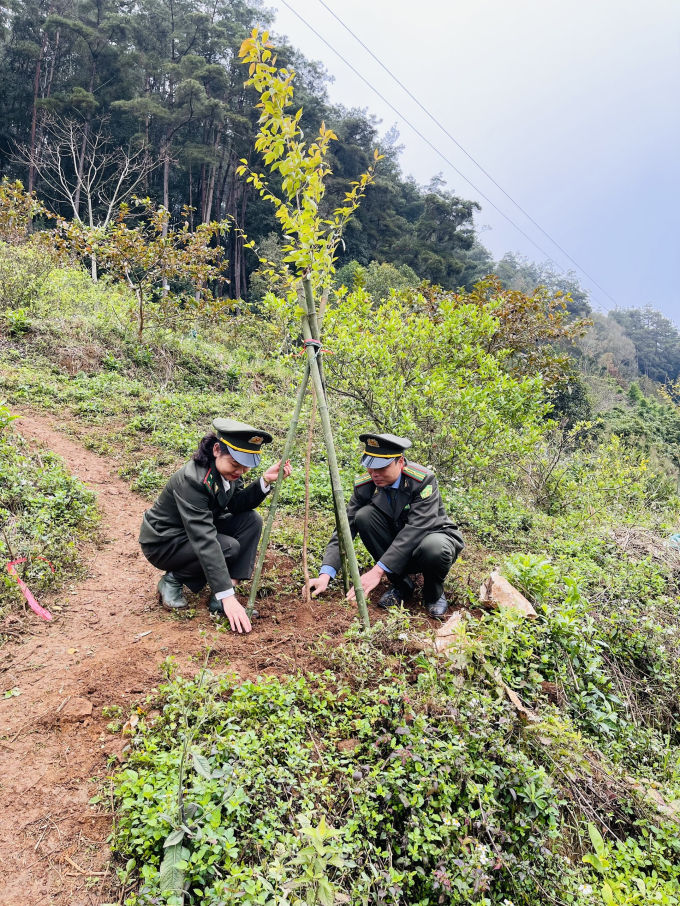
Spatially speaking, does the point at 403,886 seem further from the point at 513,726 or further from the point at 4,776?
the point at 4,776

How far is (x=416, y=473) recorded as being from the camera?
144 inches

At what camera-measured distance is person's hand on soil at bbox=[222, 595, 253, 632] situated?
302 cm

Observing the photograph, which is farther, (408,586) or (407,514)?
(408,586)

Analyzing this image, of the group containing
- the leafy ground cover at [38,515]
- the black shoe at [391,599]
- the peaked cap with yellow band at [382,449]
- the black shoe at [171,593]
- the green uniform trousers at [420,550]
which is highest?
the peaked cap with yellow band at [382,449]

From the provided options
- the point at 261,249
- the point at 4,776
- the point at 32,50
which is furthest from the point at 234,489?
the point at 32,50

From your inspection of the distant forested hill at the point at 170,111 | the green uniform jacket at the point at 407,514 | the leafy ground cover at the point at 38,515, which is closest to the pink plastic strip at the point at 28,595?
the leafy ground cover at the point at 38,515

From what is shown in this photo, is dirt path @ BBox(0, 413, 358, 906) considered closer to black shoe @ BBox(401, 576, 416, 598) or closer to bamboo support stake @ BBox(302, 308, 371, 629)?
bamboo support stake @ BBox(302, 308, 371, 629)

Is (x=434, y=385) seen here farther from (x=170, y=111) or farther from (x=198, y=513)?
(x=170, y=111)

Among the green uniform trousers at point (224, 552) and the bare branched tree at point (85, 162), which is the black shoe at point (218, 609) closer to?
the green uniform trousers at point (224, 552)

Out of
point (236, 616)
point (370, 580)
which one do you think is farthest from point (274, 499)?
point (370, 580)

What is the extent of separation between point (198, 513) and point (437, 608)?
176cm

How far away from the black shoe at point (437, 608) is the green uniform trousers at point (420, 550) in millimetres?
30

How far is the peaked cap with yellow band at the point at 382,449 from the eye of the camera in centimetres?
337

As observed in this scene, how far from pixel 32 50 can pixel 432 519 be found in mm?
33889
